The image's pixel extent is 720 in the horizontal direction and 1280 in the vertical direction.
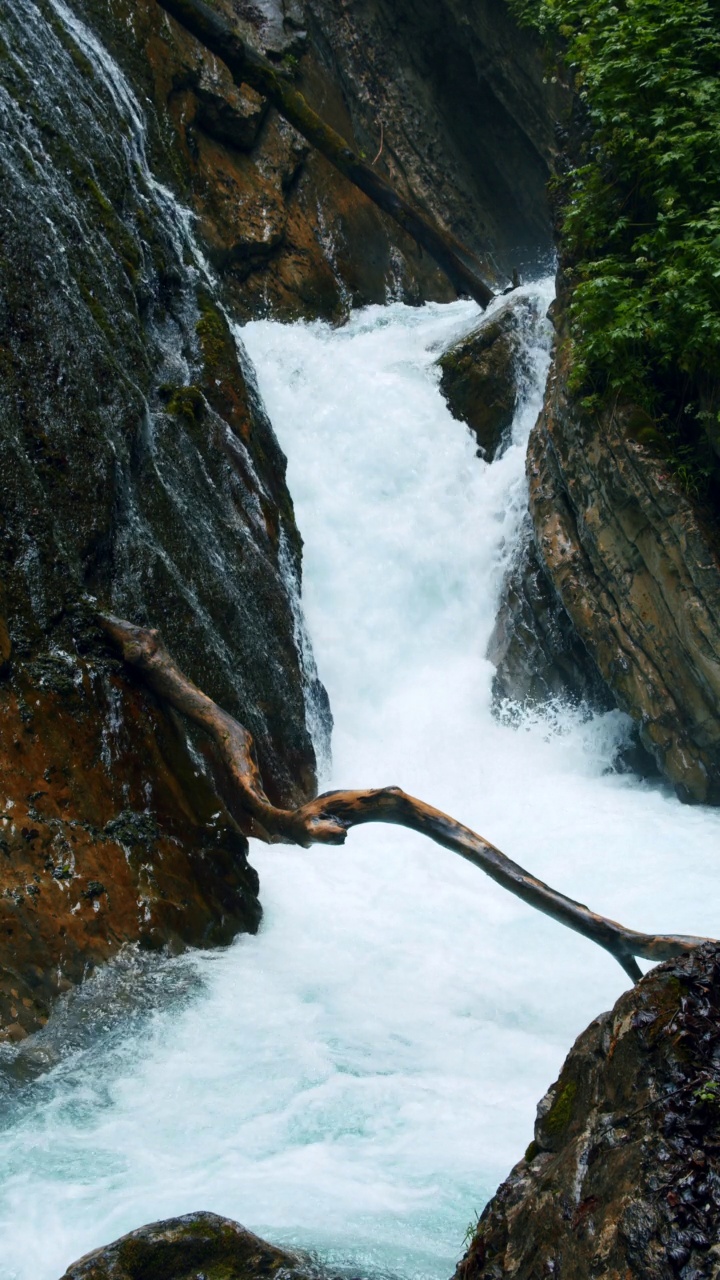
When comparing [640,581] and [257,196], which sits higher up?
[257,196]

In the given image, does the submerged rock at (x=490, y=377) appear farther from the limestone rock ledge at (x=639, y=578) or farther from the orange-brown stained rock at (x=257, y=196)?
the orange-brown stained rock at (x=257, y=196)

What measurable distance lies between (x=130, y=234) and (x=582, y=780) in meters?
6.98

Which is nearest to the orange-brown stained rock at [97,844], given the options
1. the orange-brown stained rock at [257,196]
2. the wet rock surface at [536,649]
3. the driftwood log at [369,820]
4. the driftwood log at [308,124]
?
the driftwood log at [369,820]

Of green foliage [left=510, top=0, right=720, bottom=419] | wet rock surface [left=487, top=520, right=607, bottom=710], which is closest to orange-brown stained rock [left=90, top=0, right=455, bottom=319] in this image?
wet rock surface [left=487, top=520, right=607, bottom=710]

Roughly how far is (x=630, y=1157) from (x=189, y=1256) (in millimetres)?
1350

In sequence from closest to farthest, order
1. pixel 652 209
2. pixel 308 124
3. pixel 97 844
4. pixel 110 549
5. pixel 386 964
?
pixel 97 844 → pixel 386 964 → pixel 110 549 → pixel 652 209 → pixel 308 124

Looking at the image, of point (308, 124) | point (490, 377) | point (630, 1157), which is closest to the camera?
point (630, 1157)

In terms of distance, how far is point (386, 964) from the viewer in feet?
19.3

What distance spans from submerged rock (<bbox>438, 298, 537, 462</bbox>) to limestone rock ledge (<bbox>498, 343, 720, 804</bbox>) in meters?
2.71

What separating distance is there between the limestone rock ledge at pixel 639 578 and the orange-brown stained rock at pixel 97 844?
459 cm

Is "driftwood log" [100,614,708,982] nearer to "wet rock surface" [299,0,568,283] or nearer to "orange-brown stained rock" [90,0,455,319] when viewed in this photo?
"orange-brown stained rock" [90,0,455,319]

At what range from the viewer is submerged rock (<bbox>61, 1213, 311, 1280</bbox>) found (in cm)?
269

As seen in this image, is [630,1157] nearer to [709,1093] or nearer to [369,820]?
[709,1093]

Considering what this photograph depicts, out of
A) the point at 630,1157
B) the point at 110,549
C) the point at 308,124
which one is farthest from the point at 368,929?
the point at 308,124
